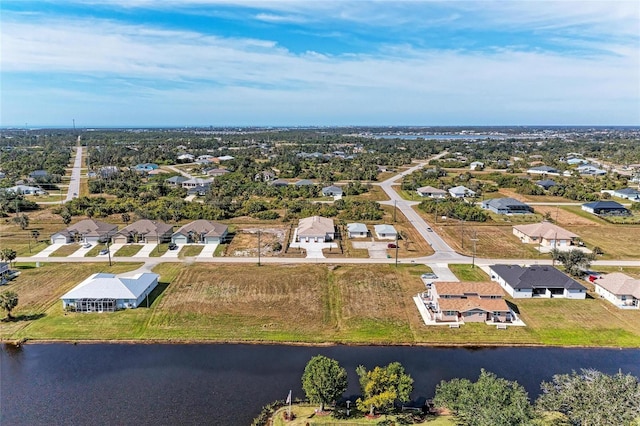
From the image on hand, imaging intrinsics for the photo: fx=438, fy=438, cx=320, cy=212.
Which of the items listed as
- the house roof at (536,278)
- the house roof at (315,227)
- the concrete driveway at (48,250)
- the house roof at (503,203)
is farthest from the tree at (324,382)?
the house roof at (503,203)

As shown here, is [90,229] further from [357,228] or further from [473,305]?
[473,305]

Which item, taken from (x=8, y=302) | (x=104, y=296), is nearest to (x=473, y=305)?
(x=104, y=296)

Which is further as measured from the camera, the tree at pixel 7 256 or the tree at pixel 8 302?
the tree at pixel 7 256

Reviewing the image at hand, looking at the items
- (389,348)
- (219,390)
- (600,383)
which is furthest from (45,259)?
(600,383)

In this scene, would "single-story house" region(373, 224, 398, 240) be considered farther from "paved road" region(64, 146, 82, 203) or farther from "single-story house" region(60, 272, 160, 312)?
"paved road" region(64, 146, 82, 203)

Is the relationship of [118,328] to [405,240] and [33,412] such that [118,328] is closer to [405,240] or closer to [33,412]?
[33,412]

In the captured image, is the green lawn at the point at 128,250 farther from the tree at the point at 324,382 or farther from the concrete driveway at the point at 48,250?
the tree at the point at 324,382
